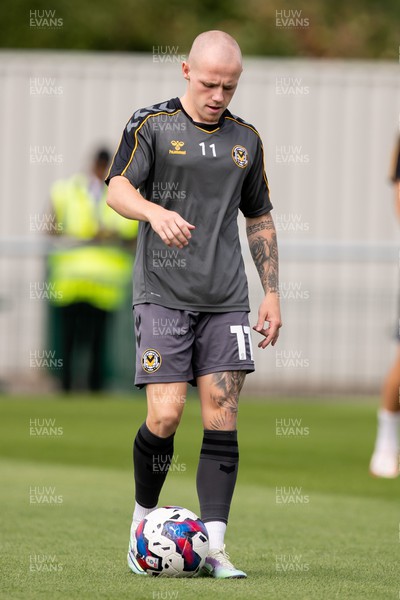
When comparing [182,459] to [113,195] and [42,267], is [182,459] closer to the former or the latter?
[113,195]

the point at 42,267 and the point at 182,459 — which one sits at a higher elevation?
the point at 42,267

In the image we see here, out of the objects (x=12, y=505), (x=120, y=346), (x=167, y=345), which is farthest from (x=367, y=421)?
(x=167, y=345)

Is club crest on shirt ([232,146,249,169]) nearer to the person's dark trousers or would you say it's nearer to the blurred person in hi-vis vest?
the blurred person in hi-vis vest

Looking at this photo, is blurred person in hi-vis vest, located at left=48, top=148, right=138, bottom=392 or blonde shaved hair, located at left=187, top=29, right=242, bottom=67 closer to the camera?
blonde shaved hair, located at left=187, top=29, right=242, bottom=67

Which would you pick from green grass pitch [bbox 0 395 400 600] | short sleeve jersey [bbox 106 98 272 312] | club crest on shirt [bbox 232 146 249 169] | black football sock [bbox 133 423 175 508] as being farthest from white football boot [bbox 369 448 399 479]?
club crest on shirt [bbox 232 146 249 169]

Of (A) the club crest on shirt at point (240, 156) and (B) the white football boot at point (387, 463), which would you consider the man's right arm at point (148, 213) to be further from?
(B) the white football boot at point (387, 463)

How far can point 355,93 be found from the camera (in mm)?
21641

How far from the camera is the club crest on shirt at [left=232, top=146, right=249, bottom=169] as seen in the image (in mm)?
6852

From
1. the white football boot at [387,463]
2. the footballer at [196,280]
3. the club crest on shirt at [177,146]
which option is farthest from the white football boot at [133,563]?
the white football boot at [387,463]

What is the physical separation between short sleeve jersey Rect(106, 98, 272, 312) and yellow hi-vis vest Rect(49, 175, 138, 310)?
35.2 feet

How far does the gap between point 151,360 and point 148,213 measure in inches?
30.5

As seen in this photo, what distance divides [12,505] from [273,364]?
33.0 feet

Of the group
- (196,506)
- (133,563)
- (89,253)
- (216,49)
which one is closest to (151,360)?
(133,563)

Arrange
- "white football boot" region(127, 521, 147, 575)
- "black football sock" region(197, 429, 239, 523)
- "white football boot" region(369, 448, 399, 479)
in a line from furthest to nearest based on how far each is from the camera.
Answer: "white football boot" region(369, 448, 399, 479) → "black football sock" region(197, 429, 239, 523) → "white football boot" region(127, 521, 147, 575)
